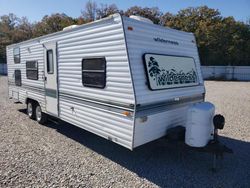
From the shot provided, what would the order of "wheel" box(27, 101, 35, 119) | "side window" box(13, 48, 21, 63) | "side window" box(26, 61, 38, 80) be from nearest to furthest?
"side window" box(26, 61, 38, 80)
"wheel" box(27, 101, 35, 119)
"side window" box(13, 48, 21, 63)

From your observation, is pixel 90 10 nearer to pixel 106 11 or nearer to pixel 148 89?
pixel 106 11

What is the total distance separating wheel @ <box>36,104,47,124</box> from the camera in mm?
7416

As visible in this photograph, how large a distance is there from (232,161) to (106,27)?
381 cm

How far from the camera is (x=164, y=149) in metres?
5.59

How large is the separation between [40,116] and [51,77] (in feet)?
5.45

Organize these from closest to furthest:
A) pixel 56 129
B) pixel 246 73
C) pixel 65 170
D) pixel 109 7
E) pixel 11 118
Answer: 1. pixel 65 170
2. pixel 56 129
3. pixel 11 118
4. pixel 246 73
5. pixel 109 7

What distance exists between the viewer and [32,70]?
7.61 meters

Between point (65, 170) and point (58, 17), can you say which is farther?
point (58, 17)

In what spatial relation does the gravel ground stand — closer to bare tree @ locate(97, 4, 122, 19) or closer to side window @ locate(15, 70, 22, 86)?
side window @ locate(15, 70, 22, 86)

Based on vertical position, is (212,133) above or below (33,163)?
above

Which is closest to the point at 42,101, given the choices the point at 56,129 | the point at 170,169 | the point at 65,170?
the point at 56,129

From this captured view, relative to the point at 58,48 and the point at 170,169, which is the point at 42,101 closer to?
the point at 58,48

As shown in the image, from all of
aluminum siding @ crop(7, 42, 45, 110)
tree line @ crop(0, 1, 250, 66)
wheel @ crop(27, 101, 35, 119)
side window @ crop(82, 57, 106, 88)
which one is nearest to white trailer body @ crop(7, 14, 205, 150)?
side window @ crop(82, 57, 106, 88)

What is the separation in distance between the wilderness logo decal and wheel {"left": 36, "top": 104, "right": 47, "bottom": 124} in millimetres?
4316
